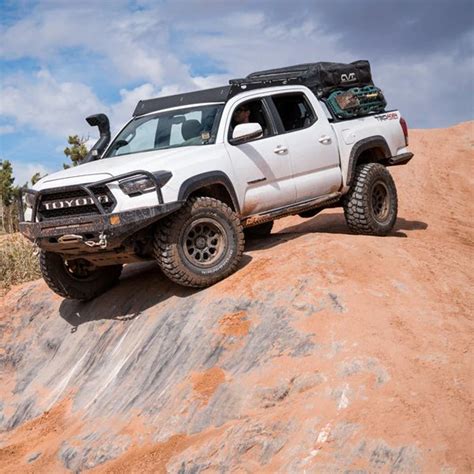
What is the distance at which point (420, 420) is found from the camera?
Answer: 616 cm

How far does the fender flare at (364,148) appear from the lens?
33.9 feet

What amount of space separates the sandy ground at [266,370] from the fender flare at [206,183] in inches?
29.9

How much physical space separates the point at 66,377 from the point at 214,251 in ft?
7.54

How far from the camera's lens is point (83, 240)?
26.5 feet

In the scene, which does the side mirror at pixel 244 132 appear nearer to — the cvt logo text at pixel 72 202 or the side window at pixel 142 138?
the side window at pixel 142 138

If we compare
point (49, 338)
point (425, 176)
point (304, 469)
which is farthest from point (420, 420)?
point (425, 176)

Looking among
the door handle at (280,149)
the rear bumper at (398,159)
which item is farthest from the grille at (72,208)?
the rear bumper at (398,159)

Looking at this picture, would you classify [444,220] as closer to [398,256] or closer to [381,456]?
[398,256]

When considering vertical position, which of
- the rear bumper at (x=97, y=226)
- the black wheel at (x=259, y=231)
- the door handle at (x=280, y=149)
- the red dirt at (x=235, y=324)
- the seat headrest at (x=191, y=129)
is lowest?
the red dirt at (x=235, y=324)

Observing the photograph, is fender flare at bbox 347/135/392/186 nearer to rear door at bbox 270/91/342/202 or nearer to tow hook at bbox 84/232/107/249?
rear door at bbox 270/91/342/202

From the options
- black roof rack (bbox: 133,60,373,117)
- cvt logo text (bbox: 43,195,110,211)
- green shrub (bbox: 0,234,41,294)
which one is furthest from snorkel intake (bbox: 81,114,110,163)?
green shrub (bbox: 0,234,41,294)

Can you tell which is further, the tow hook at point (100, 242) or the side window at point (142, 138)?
the side window at point (142, 138)

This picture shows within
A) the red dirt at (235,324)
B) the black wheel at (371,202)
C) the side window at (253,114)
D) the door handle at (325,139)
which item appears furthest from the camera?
the black wheel at (371,202)

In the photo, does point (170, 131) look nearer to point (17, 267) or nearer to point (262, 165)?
point (262, 165)
